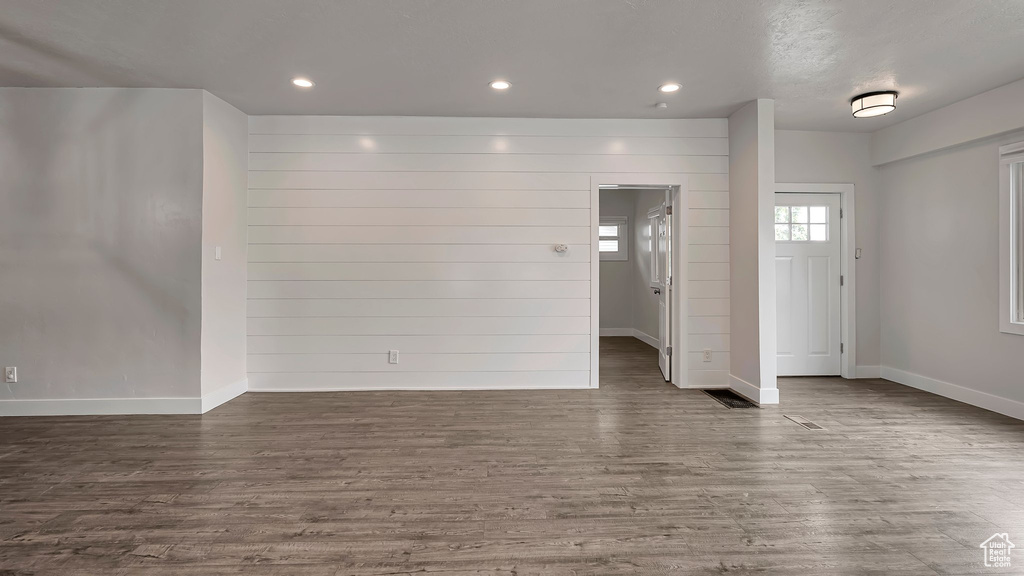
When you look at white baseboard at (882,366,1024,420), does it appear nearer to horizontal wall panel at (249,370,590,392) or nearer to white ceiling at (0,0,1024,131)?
white ceiling at (0,0,1024,131)

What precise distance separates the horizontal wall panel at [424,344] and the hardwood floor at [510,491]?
718mm

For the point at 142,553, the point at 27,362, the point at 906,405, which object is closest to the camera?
the point at 142,553

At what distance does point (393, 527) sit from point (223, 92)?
383 cm

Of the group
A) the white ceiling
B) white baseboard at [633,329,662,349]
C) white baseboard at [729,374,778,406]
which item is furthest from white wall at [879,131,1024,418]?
white baseboard at [633,329,662,349]

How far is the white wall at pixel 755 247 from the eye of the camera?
417cm

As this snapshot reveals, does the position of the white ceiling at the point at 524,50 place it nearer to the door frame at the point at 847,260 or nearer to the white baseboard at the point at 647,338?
the door frame at the point at 847,260

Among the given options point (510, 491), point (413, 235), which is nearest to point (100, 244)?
point (413, 235)

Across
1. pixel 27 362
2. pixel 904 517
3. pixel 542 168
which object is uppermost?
pixel 542 168

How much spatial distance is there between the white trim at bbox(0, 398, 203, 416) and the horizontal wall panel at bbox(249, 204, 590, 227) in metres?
1.78

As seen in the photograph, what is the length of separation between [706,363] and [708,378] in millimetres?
152

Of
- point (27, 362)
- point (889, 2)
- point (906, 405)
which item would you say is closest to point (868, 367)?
point (906, 405)

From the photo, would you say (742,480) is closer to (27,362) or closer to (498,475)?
(498,475)

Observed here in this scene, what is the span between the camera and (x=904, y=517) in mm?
2252

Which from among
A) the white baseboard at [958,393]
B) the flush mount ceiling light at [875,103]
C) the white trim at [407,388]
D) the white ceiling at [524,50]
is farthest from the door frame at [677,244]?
the white baseboard at [958,393]
